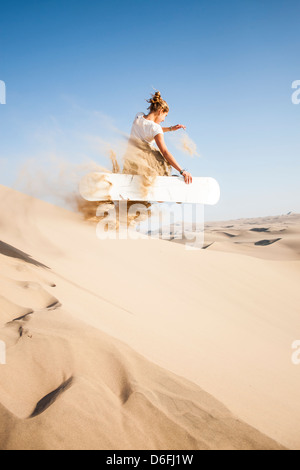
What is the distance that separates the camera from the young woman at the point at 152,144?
3.85m

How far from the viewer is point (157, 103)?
12.7 ft

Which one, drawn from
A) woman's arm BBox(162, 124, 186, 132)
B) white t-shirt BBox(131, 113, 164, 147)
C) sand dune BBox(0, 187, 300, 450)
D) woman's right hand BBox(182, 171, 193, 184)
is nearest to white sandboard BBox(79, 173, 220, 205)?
woman's right hand BBox(182, 171, 193, 184)

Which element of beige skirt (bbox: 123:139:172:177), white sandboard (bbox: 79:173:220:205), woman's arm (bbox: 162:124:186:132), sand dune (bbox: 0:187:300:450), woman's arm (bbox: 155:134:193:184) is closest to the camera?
sand dune (bbox: 0:187:300:450)

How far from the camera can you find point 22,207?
206 inches

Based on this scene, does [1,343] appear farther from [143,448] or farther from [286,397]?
[286,397]

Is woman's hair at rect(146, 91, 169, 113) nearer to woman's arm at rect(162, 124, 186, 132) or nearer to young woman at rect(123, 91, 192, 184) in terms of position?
young woman at rect(123, 91, 192, 184)

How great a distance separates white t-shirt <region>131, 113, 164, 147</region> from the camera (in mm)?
3816

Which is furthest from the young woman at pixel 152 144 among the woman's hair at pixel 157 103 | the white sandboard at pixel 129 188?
Answer: the white sandboard at pixel 129 188

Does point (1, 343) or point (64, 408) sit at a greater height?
point (1, 343)

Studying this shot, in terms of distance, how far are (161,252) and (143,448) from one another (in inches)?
193

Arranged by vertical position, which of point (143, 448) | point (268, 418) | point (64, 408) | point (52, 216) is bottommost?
point (268, 418)

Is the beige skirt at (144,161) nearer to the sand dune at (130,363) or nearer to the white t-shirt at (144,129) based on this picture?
the white t-shirt at (144,129)

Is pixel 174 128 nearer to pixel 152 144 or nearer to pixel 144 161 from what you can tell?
pixel 152 144
